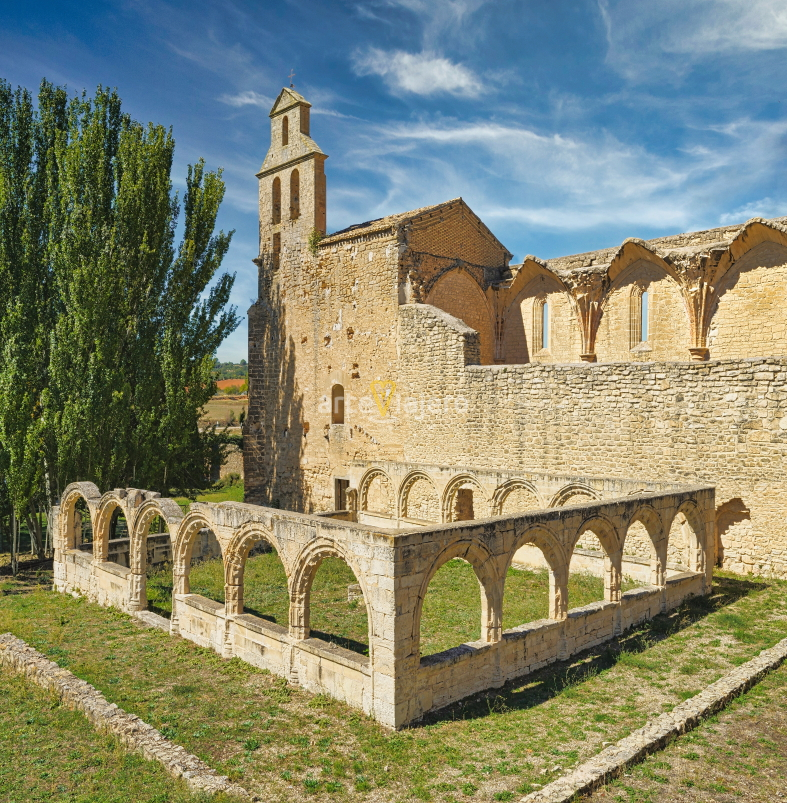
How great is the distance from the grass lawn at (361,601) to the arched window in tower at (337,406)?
5.98m

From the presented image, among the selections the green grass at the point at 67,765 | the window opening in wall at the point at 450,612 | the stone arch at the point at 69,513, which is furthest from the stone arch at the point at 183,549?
the stone arch at the point at 69,513

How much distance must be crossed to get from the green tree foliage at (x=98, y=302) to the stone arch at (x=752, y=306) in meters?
11.8

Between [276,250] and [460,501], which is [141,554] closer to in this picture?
[460,501]

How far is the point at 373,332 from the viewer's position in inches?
645

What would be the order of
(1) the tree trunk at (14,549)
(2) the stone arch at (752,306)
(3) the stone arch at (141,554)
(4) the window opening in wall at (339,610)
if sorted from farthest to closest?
1. (2) the stone arch at (752,306)
2. (1) the tree trunk at (14,549)
3. (3) the stone arch at (141,554)
4. (4) the window opening in wall at (339,610)

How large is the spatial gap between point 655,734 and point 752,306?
11403 millimetres

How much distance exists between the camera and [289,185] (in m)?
18.7

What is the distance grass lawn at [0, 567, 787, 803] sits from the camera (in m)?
4.73

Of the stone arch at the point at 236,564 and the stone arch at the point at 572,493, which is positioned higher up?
the stone arch at the point at 572,493

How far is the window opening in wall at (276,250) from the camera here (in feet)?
63.3

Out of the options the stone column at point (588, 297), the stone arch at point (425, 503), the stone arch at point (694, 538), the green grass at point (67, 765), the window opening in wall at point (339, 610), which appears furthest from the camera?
the stone column at point (588, 297)

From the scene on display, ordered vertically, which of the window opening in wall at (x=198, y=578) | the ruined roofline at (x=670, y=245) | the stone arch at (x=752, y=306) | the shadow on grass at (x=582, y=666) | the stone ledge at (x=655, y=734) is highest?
the ruined roofline at (x=670, y=245)

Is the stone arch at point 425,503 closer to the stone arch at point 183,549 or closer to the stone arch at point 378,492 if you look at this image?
the stone arch at point 378,492

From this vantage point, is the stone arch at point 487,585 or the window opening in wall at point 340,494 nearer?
the stone arch at point 487,585
